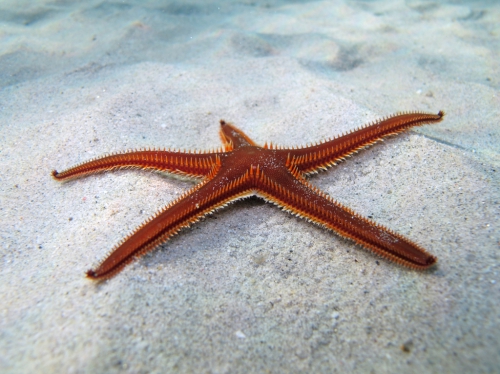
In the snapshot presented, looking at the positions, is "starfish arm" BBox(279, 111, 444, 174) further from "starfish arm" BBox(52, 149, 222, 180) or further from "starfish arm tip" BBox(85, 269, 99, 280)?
"starfish arm tip" BBox(85, 269, 99, 280)

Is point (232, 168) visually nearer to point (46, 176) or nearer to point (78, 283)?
point (78, 283)

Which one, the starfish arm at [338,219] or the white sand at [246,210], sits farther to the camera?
the starfish arm at [338,219]

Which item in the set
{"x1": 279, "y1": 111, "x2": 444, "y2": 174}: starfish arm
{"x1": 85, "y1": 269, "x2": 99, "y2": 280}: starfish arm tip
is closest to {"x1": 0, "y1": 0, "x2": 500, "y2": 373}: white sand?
{"x1": 85, "y1": 269, "x2": 99, "y2": 280}: starfish arm tip

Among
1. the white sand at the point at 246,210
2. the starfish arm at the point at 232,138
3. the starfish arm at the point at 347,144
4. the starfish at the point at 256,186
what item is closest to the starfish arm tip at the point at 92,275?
the starfish at the point at 256,186

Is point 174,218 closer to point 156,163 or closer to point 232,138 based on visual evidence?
point 156,163

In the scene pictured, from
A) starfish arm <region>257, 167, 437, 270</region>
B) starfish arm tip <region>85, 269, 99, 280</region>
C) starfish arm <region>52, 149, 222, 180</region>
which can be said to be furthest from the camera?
starfish arm <region>52, 149, 222, 180</region>

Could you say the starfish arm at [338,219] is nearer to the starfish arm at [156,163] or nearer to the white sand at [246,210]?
the white sand at [246,210]

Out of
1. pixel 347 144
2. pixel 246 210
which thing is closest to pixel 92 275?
pixel 246 210
